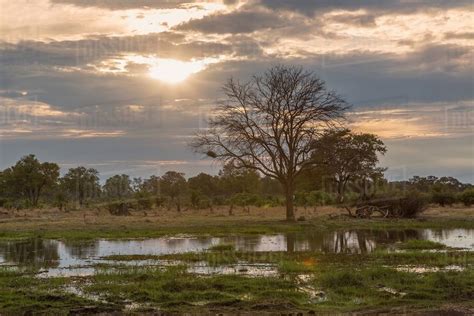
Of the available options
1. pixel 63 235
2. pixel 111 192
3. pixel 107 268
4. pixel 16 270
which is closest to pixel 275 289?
pixel 107 268

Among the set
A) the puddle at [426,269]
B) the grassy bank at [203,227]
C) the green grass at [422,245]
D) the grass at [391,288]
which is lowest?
the grassy bank at [203,227]

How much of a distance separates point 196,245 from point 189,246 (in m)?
0.49

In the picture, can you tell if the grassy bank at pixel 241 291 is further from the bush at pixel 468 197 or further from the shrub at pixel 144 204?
the shrub at pixel 144 204

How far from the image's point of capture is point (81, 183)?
90.1 meters

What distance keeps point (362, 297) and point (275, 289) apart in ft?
6.27

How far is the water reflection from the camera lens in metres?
20.9

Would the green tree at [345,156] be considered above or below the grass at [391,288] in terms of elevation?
above

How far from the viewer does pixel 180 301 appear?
→ 12.5 metres

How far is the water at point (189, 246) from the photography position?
1906 cm

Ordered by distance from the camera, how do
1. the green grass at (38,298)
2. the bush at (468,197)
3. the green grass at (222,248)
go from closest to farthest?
the green grass at (38,298) < the green grass at (222,248) < the bush at (468,197)

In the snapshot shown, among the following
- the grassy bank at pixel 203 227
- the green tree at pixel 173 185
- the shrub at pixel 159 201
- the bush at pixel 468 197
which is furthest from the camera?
the green tree at pixel 173 185

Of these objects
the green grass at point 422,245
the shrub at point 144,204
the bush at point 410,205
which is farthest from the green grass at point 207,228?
the shrub at point 144,204

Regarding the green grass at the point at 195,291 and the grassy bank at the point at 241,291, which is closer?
the grassy bank at the point at 241,291

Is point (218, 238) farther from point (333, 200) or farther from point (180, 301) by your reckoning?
point (333, 200)
